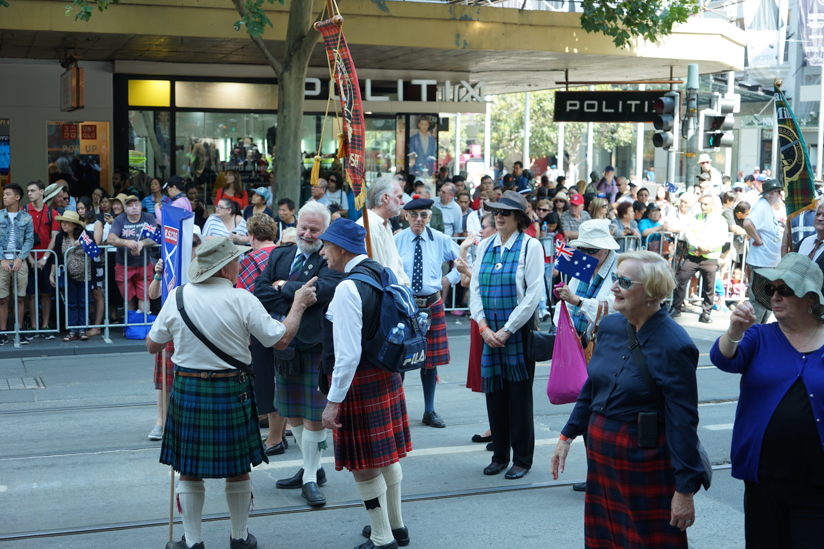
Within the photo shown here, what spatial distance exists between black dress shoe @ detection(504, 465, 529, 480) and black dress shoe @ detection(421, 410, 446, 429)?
1376mm

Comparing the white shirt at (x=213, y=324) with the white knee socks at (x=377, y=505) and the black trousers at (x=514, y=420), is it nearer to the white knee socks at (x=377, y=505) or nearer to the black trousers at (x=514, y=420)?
the white knee socks at (x=377, y=505)

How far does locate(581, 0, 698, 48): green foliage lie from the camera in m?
13.4

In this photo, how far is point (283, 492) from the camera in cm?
570

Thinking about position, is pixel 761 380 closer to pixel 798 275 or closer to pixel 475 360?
pixel 798 275

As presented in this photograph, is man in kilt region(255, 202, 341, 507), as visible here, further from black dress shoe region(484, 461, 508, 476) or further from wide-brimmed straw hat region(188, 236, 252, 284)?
black dress shoe region(484, 461, 508, 476)

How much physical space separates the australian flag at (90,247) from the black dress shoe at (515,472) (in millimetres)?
6701

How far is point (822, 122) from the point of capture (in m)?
29.3

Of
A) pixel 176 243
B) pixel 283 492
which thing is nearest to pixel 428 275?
pixel 176 243

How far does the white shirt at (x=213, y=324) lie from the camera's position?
4352 mm

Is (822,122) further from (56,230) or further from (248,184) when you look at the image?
(56,230)

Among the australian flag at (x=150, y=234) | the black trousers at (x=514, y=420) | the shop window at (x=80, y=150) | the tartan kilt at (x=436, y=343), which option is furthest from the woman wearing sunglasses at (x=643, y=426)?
the shop window at (x=80, y=150)

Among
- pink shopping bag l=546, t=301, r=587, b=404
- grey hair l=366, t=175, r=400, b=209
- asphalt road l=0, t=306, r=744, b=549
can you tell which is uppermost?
grey hair l=366, t=175, r=400, b=209

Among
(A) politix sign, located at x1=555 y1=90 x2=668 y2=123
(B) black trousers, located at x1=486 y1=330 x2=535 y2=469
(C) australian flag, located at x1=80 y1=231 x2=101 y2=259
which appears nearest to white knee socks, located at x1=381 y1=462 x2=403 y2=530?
(B) black trousers, located at x1=486 y1=330 x2=535 y2=469

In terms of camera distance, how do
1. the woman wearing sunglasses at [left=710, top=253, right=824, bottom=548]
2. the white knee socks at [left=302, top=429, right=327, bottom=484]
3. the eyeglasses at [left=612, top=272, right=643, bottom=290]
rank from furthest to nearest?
the white knee socks at [left=302, top=429, right=327, bottom=484] → the eyeglasses at [left=612, top=272, right=643, bottom=290] → the woman wearing sunglasses at [left=710, top=253, right=824, bottom=548]
